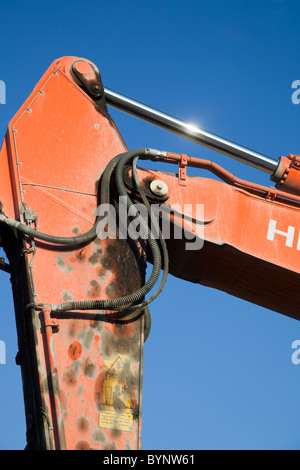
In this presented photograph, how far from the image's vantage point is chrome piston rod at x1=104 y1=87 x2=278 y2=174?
5902mm

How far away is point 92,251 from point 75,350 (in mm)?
694

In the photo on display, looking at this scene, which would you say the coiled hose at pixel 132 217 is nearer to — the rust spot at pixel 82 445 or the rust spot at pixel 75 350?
the rust spot at pixel 75 350

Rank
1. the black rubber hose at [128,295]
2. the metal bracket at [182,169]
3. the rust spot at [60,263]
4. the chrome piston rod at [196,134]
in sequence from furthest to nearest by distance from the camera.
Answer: the chrome piston rod at [196,134] < the metal bracket at [182,169] < the rust spot at [60,263] < the black rubber hose at [128,295]

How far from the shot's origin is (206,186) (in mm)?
5559

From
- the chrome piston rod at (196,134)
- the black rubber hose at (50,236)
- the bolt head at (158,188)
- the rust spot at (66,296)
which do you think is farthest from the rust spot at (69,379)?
the chrome piston rod at (196,134)

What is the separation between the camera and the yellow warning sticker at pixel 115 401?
4.66 m

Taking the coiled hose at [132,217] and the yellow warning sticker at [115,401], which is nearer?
the yellow warning sticker at [115,401]

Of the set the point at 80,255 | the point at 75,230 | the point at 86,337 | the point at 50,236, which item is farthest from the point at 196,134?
the point at 86,337

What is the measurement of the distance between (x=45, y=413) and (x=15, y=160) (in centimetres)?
168

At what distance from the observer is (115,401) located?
15.5 ft

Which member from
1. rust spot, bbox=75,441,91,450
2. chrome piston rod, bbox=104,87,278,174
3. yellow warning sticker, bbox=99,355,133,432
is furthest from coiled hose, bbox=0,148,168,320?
rust spot, bbox=75,441,91,450

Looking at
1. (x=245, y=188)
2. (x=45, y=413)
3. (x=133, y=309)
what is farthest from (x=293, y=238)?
(x=45, y=413)

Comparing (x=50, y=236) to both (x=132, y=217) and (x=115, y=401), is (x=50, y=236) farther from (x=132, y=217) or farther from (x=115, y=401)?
(x=115, y=401)

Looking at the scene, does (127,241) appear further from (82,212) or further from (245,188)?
(245,188)
